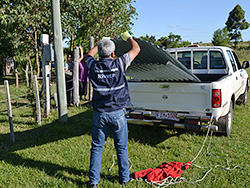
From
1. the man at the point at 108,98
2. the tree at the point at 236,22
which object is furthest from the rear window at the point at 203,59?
the tree at the point at 236,22

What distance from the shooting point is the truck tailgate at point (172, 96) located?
15.3 ft

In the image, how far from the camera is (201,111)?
4.72 meters

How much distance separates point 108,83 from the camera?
3197 millimetres

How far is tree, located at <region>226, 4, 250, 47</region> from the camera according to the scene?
57250mm

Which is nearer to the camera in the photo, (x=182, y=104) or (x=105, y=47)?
(x=105, y=47)

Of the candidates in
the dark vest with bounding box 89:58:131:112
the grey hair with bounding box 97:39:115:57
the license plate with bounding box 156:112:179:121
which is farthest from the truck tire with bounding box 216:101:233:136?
the grey hair with bounding box 97:39:115:57

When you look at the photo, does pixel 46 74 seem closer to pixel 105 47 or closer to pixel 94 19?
pixel 105 47

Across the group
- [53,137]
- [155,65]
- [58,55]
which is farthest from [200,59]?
[53,137]

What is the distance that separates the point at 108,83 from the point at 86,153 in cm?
208

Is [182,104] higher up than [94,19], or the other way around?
[94,19]

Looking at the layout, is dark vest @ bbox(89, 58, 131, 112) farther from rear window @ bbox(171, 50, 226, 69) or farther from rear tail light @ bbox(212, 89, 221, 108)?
rear window @ bbox(171, 50, 226, 69)

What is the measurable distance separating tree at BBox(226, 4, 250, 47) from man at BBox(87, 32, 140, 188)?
60.4 meters

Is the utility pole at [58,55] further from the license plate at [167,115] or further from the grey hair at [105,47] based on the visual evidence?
the grey hair at [105,47]

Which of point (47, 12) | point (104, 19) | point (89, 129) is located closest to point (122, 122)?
point (89, 129)
